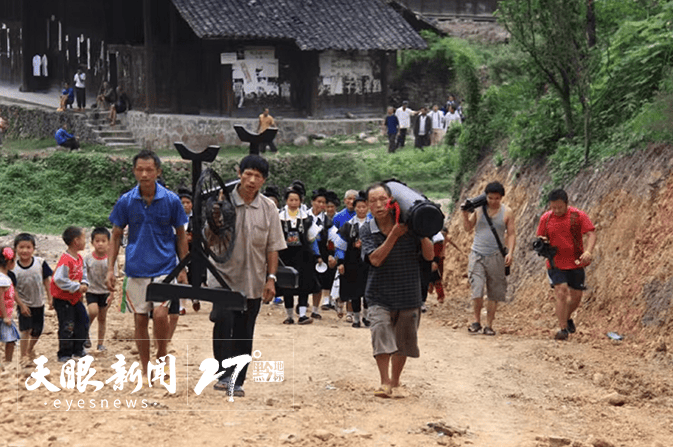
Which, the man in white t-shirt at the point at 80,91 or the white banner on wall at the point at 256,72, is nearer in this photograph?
the white banner on wall at the point at 256,72

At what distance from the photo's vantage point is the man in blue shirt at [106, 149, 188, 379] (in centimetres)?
922

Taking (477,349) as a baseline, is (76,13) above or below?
above

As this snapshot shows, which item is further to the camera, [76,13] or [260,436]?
[76,13]

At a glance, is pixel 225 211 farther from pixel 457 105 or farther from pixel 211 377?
pixel 457 105

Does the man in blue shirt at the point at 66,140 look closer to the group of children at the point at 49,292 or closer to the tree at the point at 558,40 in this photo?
the tree at the point at 558,40

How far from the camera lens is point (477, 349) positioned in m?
12.5

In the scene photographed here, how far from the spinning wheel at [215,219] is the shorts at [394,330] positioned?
1317mm

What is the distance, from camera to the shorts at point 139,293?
922 centimetres

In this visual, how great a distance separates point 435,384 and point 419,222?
81.3 inches

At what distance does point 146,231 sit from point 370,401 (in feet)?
7.33

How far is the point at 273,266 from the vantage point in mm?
9172

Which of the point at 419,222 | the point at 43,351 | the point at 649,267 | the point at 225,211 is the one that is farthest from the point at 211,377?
the point at 649,267

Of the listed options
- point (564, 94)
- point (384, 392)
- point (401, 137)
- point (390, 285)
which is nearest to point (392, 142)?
point (401, 137)

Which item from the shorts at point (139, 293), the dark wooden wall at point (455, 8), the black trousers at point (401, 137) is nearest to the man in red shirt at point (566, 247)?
the shorts at point (139, 293)
